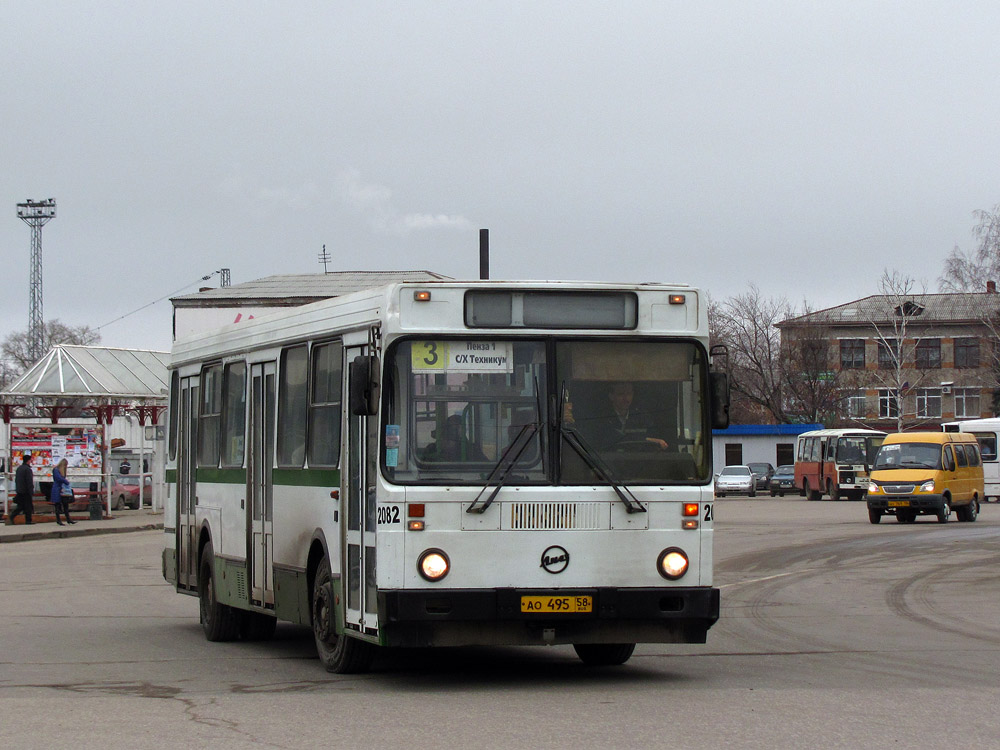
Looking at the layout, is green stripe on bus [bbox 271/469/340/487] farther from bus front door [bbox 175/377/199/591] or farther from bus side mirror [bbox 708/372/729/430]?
bus front door [bbox 175/377/199/591]

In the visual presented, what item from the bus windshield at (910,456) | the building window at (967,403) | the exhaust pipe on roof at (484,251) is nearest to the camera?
the exhaust pipe on roof at (484,251)

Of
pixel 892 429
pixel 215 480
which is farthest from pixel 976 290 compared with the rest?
pixel 215 480

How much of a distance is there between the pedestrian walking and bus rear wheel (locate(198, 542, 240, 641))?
25.3 metres

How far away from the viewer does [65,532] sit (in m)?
37.0

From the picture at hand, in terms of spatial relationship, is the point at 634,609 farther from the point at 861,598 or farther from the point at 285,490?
the point at 861,598

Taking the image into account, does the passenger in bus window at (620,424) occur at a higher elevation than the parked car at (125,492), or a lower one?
higher

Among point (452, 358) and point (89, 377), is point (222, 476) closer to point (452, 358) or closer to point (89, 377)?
point (452, 358)

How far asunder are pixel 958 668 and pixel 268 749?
6246mm

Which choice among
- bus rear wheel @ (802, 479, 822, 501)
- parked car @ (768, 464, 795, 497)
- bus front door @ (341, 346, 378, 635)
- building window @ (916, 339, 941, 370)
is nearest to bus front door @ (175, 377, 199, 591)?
bus front door @ (341, 346, 378, 635)

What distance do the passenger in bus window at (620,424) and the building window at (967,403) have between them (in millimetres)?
105964

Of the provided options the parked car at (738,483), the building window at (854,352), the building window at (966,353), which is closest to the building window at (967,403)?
the building window at (966,353)

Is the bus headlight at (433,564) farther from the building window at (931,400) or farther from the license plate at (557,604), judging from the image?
the building window at (931,400)

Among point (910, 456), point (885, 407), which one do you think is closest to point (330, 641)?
point (910, 456)

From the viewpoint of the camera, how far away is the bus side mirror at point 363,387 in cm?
1014
